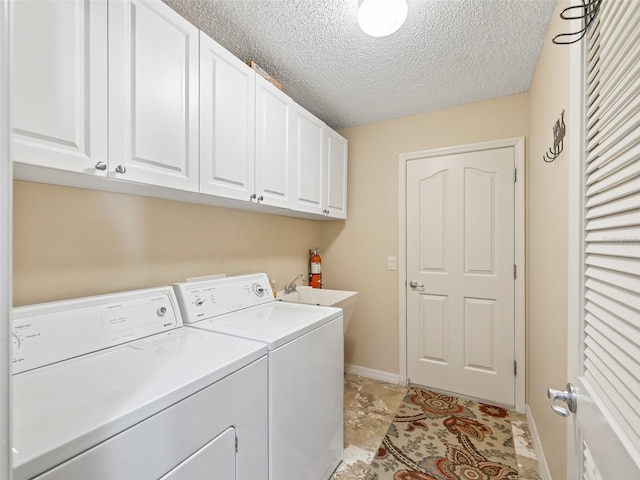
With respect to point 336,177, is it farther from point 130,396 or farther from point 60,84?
point 130,396

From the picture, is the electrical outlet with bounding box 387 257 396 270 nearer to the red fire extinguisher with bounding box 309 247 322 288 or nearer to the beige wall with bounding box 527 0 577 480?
the red fire extinguisher with bounding box 309 247 322 288

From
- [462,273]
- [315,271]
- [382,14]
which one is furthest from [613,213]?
[315,271]

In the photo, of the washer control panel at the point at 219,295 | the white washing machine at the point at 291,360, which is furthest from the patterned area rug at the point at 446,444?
the washer control panel at the point at 219,295

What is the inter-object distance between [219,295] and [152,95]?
100 centimetres

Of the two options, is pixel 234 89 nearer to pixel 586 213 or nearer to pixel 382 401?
pixel 586 213

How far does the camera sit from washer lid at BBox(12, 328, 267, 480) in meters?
0.63

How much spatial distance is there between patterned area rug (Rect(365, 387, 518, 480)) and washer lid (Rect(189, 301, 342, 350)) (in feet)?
3.19

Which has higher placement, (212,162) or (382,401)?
(212,162)

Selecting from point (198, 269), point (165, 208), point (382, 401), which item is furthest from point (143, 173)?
point (382, 401)

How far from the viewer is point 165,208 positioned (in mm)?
1615

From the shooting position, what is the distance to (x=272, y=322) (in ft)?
4.84

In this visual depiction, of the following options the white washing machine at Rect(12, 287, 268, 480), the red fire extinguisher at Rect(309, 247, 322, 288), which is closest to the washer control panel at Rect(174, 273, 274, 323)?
the white washing machine at Rect(12, 287, 268, 480)

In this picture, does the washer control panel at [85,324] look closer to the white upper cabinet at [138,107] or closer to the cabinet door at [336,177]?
the white upper cabinet at [138,107]

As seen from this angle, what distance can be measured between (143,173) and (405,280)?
221 centimetres
